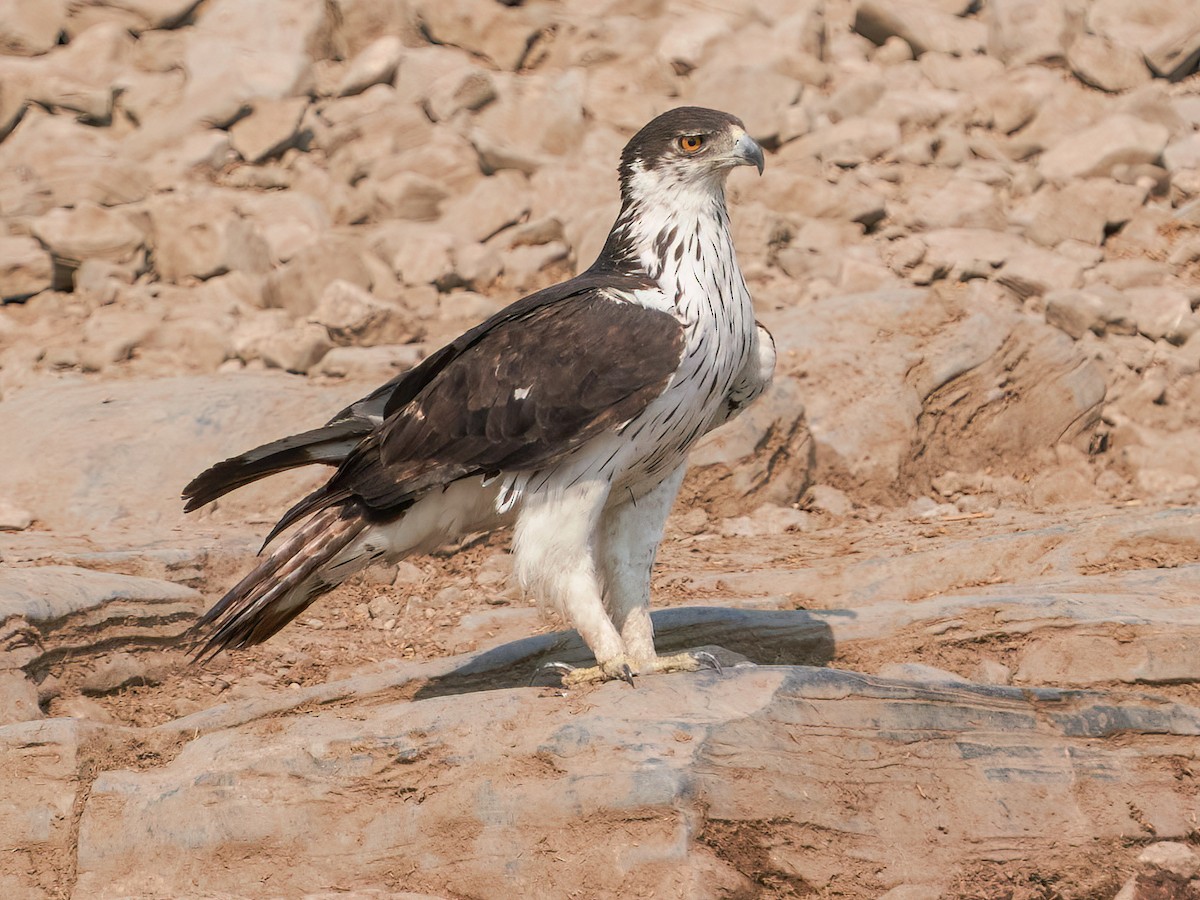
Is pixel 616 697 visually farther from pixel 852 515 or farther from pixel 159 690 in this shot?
pixel 852 515

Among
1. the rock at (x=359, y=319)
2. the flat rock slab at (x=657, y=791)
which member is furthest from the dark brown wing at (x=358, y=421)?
the rock at (x=359, y=319)

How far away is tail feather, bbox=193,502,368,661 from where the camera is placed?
562 cm

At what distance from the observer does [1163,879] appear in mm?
4820

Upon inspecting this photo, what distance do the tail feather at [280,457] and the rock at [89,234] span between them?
22.4ft

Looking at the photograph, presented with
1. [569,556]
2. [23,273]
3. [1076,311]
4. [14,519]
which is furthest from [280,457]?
[23,273]

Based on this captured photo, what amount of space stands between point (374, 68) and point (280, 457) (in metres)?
9.78

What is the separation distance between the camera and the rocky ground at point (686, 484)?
493 cm

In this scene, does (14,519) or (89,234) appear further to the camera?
(89,234)

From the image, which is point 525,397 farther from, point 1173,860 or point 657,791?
point 1173,860

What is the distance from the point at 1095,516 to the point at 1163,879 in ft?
10.8

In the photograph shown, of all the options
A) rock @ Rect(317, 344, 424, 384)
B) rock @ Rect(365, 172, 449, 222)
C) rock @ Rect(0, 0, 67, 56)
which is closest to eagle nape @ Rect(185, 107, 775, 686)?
rock @ Rect(317, 344, 424, 384)

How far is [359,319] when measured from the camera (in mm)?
10570

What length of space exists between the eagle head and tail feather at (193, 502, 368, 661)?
177cm

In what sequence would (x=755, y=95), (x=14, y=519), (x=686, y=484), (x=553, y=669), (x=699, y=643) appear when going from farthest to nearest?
(x=755, y=95) < (x=686, y=484) < (x=14, y=519) < (x=699, y=643) < (x=553, y=669)
